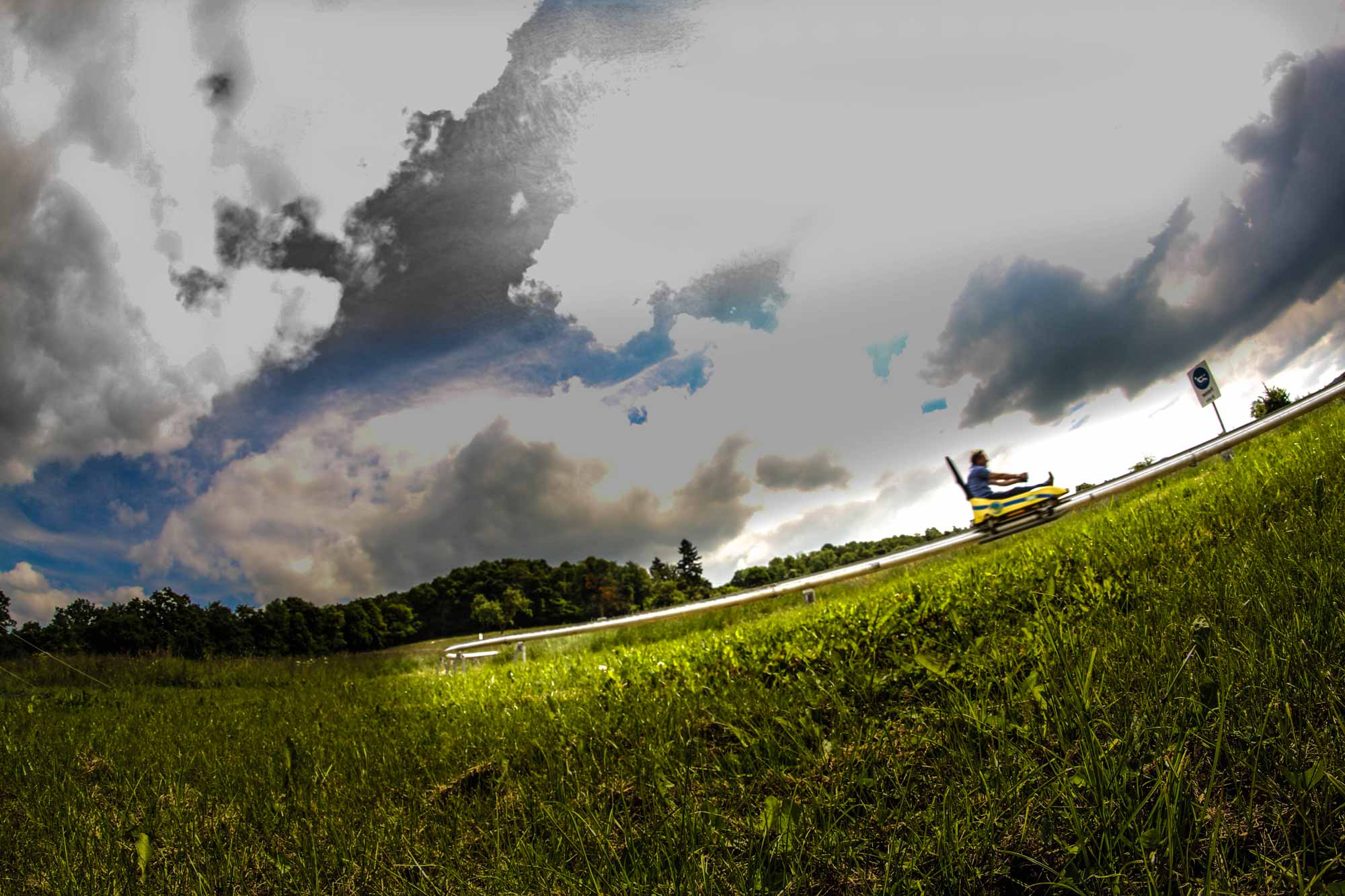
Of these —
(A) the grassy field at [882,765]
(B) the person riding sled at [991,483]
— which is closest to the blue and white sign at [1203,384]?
(B) the person riding sled at [991,483]

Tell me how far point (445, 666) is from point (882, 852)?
45.9ft

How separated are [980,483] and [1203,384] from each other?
35.6ft

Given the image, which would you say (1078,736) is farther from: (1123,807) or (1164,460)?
(1164,460)

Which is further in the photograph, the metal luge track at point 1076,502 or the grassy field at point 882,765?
the metal luge track at point 1076,502

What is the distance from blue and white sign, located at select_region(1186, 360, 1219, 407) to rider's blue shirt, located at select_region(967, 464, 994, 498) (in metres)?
10.4

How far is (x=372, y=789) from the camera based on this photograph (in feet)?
10.4

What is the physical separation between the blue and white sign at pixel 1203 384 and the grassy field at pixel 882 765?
19.8m

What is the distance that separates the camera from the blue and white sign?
19234 mm

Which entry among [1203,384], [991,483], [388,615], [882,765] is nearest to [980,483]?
[991,483]

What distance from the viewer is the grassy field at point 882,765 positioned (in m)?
1.49

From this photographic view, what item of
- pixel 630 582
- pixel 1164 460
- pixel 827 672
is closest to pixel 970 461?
pixel 1164 460

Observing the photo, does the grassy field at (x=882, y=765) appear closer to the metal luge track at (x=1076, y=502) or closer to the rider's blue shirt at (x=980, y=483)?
the metal luge track at (x=1076, y=502)

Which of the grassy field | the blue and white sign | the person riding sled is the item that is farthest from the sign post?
the grassy field

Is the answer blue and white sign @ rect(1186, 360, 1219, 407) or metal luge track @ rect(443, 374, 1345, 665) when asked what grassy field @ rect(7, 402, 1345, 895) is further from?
blue and white sign @ rect(1186, 360, 1219, 407)
